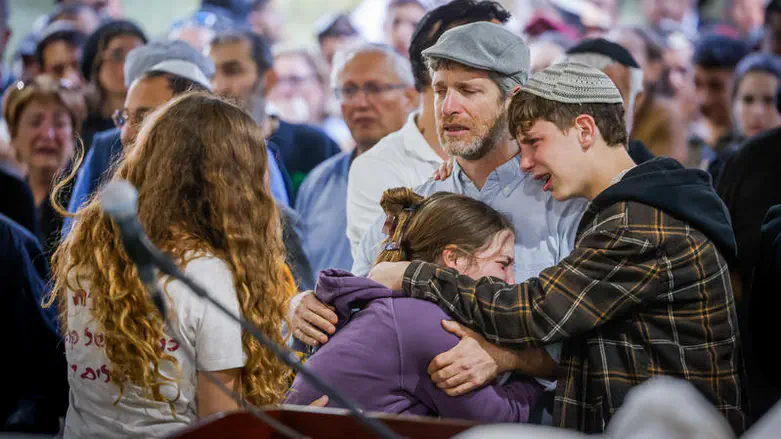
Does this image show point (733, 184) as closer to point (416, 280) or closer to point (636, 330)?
point (636, 330)

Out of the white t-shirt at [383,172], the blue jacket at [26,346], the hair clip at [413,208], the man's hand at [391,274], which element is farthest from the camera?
the white t-shirt at [383,172]

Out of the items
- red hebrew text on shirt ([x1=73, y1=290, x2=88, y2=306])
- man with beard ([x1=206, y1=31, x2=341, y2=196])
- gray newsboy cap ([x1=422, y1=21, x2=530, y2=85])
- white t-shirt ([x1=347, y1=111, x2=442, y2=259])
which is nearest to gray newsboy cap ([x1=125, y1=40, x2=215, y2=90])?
man with beard ([x1=206, y1=31, x2=341, y2=196])

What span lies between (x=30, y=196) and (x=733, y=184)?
325cm

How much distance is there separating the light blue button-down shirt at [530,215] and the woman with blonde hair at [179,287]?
2.92 ft

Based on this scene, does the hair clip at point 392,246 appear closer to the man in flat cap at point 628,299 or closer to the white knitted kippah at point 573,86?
the man in flat cap at point 628,299

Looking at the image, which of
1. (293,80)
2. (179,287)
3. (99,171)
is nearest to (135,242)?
(179,287)

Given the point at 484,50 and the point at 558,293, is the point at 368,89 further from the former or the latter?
the point at 558,293

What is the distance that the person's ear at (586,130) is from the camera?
3006 mm

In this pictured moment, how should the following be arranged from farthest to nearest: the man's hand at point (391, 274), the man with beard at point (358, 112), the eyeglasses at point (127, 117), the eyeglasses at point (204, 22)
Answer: the eyeglasses at point (204, 22), the man with beard at point (358, 112), the eyeglasses at point (127, 117), the man's hand at point (391, 274)

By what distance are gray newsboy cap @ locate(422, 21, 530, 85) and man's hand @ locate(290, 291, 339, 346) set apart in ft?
3.48

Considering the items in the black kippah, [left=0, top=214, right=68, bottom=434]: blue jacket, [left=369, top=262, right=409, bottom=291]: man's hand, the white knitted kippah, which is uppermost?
the black kippah

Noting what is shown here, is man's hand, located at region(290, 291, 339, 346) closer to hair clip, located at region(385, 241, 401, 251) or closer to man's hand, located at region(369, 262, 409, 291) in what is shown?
man's hand, located at region(369, 262, 409, 291)

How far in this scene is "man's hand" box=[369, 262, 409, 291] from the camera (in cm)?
296

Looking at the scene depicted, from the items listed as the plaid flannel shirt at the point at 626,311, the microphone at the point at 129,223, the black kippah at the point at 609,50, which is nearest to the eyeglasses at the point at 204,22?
the black kippah at the point at 609,50
